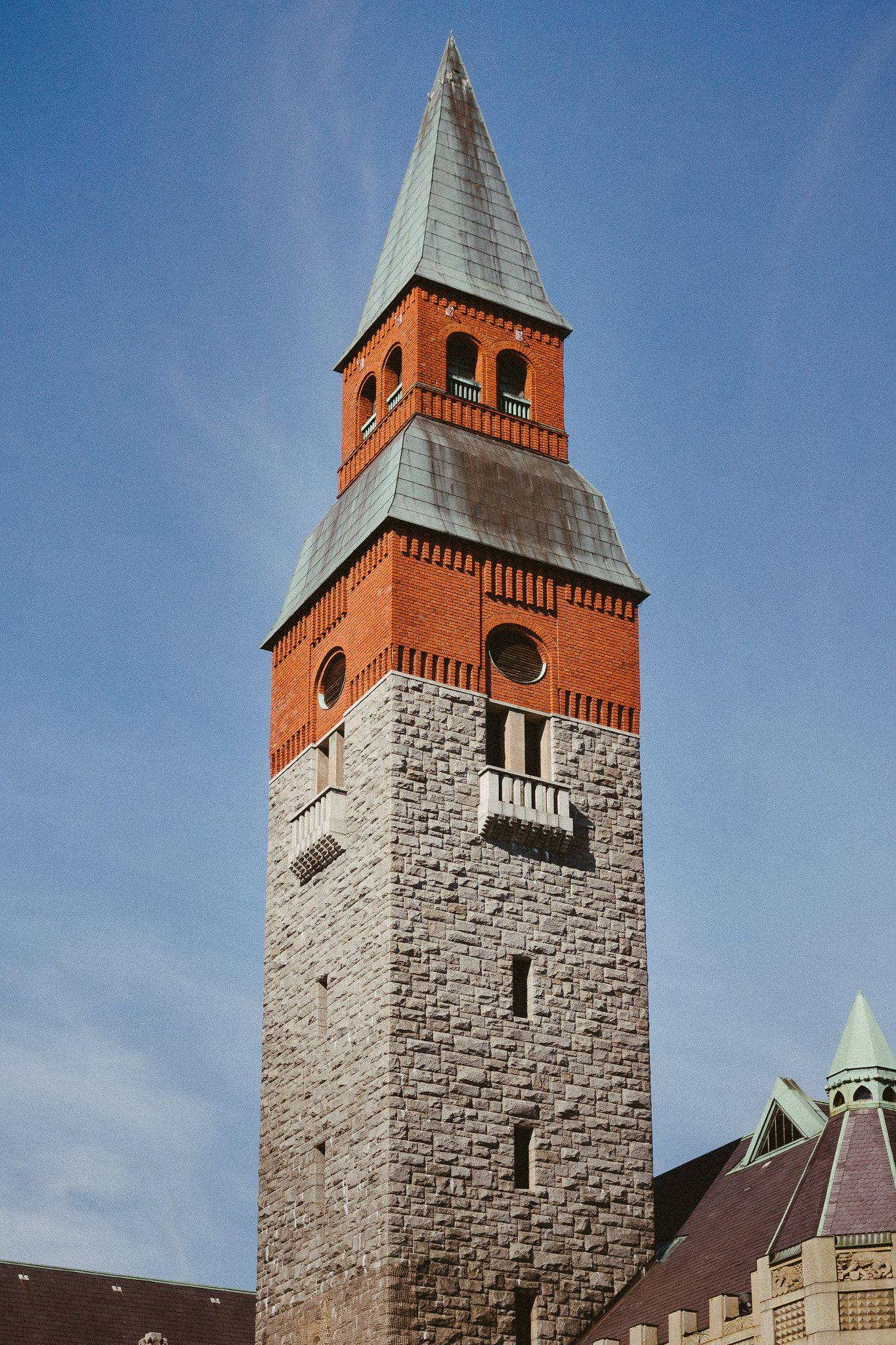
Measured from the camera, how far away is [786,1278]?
2364cm

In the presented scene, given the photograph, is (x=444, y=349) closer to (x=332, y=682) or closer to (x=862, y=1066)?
(x=332, y=682)

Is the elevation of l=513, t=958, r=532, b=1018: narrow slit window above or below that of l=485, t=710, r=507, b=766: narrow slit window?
below

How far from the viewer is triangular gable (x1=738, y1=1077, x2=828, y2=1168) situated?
29781 mm

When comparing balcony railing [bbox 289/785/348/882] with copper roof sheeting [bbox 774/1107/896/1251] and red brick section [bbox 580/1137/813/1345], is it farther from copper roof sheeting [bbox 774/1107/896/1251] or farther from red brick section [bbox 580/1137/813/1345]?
copper roof sheeting [bbox 774/1107/896/1251]

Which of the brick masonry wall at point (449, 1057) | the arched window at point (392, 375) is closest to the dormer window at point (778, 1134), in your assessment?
the brick masonry wall at point (449, 1057)

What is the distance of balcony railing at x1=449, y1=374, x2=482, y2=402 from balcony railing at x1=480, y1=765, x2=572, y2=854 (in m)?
8.75

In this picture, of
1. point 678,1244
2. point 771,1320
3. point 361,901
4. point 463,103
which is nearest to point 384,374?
point 463,103

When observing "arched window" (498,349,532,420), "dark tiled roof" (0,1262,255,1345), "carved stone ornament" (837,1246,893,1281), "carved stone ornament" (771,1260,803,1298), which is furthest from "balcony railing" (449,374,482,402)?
"dark tiled roof" (0,1262,255,1345)

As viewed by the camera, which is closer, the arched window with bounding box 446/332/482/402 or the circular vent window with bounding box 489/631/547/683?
the circular vent window with bounding box 489/631/547/683

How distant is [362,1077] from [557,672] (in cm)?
855

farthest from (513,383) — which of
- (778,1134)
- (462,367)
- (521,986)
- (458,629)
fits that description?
(778,1134)

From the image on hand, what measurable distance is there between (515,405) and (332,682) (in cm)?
722

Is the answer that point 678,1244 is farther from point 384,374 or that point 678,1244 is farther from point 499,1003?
point 384,374

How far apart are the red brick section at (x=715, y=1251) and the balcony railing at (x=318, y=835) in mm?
8848
